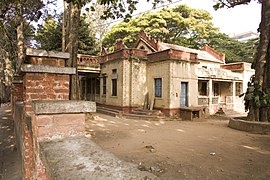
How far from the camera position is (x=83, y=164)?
1.50 meters

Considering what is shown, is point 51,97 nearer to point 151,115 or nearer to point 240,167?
point 240,167

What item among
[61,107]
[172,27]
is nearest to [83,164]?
[61,107]

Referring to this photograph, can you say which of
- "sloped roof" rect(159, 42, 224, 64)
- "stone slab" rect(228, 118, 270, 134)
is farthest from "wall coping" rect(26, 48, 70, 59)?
"sloped roof" rect(159, 42, 224, 64)

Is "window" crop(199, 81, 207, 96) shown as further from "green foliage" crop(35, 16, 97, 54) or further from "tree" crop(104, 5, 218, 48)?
"green foliage" crop(35, 16, 97, 54)

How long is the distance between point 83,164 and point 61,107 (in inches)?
28.5

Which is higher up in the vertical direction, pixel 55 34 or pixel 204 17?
pixel 204 17

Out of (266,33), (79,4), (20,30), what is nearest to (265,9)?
(266,33)

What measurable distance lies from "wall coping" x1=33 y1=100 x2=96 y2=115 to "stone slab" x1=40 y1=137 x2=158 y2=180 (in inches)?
12.3

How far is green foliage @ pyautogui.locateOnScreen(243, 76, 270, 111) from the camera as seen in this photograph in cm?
977

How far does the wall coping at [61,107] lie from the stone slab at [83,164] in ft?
1.02

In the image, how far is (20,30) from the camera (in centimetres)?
1248

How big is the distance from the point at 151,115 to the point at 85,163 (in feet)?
40.8

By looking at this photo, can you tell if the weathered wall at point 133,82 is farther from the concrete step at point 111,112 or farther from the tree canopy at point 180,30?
the tree canopy at point 180,30

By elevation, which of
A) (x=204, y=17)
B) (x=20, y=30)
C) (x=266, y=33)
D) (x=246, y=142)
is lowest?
(x=246, y=142)
